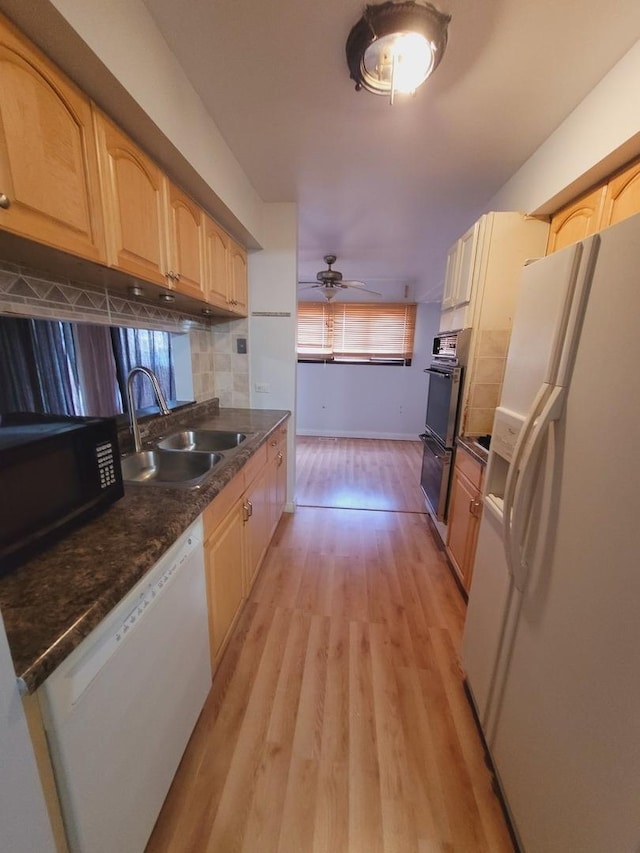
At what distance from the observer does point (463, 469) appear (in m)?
1.98

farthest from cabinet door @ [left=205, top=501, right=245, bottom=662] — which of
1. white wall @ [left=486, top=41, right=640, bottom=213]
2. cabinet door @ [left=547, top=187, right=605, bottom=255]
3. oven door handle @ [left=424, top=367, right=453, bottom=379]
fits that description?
white wall @ [left=486, top=41, right=640, bottom=213]

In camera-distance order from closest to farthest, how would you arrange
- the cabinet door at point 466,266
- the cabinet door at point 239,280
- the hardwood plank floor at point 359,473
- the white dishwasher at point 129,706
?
the white dishwasher at point 129,706 < the cabinet door at point 466,266 < the cabinet door at point 239,280 < the hardwood plank floor at point 359,473

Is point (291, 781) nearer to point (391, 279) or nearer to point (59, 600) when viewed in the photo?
point (59, 600)

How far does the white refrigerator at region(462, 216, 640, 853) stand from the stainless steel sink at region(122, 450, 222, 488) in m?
1.30

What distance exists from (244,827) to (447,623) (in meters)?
1.24

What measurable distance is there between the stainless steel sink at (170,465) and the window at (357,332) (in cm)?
367

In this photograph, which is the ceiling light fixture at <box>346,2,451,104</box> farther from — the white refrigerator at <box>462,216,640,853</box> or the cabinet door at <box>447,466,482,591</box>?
the cabinet door at <box>447,466,482,591</box>

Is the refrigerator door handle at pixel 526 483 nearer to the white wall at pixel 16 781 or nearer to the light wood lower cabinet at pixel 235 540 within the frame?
the light wood lower cabinet at pixel 235 540

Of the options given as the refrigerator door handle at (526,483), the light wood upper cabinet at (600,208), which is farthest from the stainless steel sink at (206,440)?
the light wood upper cabinet at (600,208)

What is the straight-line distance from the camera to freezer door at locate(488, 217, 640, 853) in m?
0.62

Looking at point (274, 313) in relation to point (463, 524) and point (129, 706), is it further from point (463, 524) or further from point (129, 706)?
point (129, 706)

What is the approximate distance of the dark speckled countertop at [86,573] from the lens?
1.87ft

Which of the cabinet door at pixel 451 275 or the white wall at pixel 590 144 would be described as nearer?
the white wall at pixel 590 144

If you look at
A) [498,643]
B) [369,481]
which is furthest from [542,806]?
[369,481]
